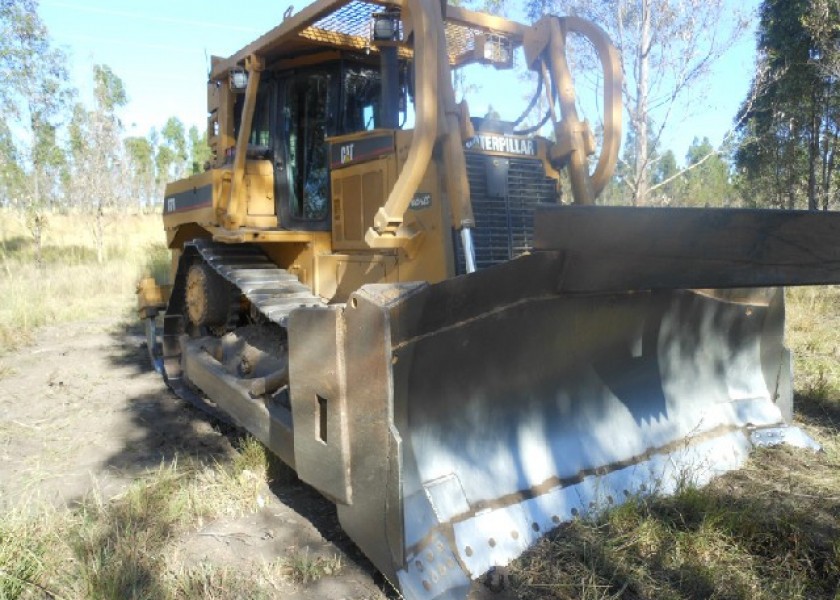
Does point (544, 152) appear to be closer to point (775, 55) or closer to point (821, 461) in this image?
point (821, 461)

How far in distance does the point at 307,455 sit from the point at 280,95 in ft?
10.2

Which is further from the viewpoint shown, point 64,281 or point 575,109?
point 64,281

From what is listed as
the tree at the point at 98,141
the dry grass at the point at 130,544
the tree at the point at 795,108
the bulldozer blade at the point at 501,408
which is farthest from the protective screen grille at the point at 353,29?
the tree at the point at 98,141

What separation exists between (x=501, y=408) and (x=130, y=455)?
242 centimetres

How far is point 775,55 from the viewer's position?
13195 mm

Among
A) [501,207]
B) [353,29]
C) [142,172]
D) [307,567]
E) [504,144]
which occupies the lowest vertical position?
[307,567]

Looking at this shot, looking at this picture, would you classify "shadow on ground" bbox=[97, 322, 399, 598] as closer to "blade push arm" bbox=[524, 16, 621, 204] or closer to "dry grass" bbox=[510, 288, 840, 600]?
"dry grass" bbox=[510, 288, 840, 600]

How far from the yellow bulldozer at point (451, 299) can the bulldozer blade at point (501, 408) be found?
1 centimetres

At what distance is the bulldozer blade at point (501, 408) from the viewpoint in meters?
2.33

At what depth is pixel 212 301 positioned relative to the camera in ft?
15.8

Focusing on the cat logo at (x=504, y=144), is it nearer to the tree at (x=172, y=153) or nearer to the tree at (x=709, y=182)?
the tree at (x=709, y=182)

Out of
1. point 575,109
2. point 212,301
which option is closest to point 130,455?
point 212,301

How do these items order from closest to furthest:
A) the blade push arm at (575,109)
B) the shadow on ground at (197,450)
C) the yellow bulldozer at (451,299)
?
the yellow bulldozer at (451,299) < the shadow on ground at (197,450) < the blade push arm at (575,109)

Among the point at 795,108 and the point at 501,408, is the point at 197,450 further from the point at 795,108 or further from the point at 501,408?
the point at 795,108
